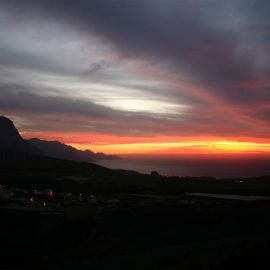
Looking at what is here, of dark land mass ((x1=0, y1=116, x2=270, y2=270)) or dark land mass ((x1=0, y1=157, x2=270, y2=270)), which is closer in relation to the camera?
dark land mass ((x1=0, y1=116, x2=270, y2=270))

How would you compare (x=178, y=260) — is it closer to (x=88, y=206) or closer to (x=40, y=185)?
(x=88, y=206)

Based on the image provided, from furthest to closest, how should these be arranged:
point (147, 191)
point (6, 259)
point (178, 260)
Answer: point (147, 191) < point (6, 259) < point (178, 260)

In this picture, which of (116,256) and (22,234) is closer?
(116,256)

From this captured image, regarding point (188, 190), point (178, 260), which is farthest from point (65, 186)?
point (178, 260)

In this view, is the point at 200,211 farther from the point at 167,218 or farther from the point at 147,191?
the point at 147,191

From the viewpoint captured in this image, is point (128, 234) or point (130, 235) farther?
point (128, 234)

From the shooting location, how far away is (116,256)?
3108 cm

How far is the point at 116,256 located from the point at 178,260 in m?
5.26

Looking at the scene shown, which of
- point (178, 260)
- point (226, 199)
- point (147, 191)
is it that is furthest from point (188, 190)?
point (178, 260)

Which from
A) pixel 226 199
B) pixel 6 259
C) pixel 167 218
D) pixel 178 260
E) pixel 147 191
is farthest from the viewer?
pixel 147 191

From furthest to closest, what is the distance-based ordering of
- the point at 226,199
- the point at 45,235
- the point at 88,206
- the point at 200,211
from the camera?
the point at 226,199, the point at 88,206, the point at 200,211, the point at 45,235

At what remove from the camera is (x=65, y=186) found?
78312 mm

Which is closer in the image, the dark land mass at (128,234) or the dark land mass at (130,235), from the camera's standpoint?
the dark land mass at (128,234)

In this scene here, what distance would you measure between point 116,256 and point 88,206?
70.1ft
